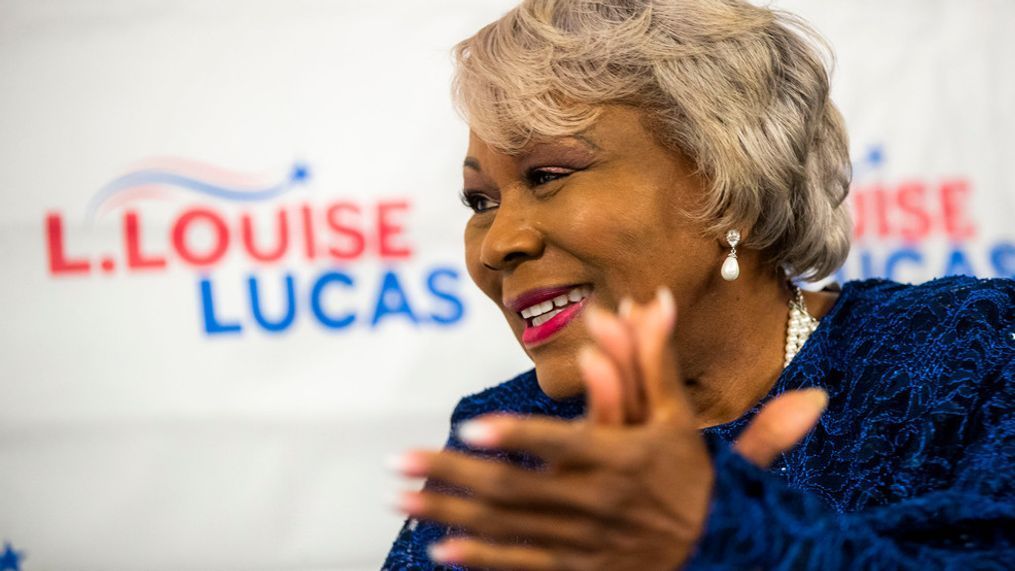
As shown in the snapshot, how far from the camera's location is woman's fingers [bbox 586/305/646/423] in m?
0.68

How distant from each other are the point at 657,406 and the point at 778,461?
685mm

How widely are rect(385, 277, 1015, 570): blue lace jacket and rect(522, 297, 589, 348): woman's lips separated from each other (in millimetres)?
255

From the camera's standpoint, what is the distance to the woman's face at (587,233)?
4.28ft

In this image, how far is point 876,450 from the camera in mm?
1196

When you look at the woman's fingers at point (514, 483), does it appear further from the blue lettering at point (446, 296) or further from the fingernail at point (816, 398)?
the blue lettering at point (446, 296)


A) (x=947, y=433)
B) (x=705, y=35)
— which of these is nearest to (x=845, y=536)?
(x=947, y=433)

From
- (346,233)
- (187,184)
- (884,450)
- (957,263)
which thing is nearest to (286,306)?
(346,233)

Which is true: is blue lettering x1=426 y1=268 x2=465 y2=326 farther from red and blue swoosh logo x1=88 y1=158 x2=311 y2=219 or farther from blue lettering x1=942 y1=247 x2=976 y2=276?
blue lettering x1=942 y1=247 x2=976 y2=276

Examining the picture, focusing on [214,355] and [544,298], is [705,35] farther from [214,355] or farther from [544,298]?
[214,355]

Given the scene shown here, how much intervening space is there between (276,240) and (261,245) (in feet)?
0.10

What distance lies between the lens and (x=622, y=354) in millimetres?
680

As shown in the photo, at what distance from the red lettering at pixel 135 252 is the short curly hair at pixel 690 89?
0.80 m

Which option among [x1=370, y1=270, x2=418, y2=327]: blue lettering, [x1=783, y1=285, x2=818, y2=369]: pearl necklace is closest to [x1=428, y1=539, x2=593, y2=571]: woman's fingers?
[x1=783, y1=285, x2=818, y2=369]: pearl necklace

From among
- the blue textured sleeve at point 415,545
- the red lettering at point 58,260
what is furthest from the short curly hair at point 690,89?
the red lettering at point 58,260
